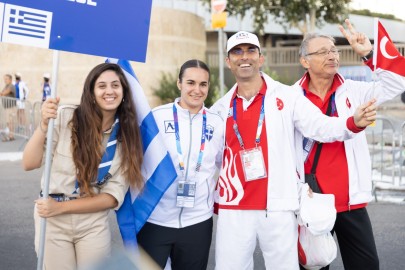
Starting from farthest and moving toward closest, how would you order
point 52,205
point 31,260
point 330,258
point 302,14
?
point 302,14, point 31,260, point 330,258, point 52,205

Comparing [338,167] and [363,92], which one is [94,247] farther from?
[363,92]

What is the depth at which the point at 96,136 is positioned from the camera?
3.43m

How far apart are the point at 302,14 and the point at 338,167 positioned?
23868mm

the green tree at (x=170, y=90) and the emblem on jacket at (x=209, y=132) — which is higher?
the green tree at (x=170, y=90)

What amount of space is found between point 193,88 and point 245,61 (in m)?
0.41

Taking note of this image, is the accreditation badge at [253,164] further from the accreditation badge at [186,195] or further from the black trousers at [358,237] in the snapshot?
the black trousers at [358,237]

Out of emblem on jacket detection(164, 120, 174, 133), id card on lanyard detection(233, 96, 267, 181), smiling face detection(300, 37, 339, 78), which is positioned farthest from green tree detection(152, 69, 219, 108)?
id card on lanyard detection(233, 96, 267, 181)

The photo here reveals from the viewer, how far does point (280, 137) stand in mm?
3695

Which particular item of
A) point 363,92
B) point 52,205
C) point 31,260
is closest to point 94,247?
point 52,205

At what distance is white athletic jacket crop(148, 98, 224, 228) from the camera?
3.76 meters

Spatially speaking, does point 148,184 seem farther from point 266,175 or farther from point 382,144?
point 382,144

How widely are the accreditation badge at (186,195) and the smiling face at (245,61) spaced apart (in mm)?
824

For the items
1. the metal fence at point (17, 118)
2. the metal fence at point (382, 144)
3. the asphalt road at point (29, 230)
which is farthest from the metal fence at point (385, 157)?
the metal fence at point (17, 118)

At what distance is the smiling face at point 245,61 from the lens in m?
3.84
